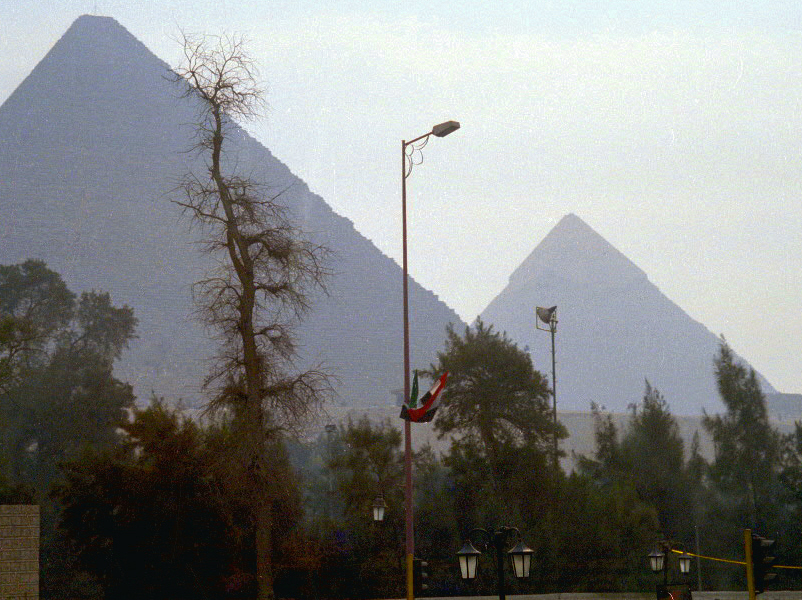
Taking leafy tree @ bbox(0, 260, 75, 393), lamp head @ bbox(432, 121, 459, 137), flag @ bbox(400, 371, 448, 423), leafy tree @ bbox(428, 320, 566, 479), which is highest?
leafy tree @ bbox(0, 260, 75, 393)

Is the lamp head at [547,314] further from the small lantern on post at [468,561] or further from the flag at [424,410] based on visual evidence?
the small lantern on post at [468,561]

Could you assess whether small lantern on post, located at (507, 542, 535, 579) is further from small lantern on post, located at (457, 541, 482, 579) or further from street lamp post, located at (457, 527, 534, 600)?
small lantern on post, located at (457, 541, 482, 579)

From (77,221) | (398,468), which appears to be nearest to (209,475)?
A: (398,468)

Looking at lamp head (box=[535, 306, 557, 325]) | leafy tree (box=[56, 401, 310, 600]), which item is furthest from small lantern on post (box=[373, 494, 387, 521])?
lamp head (box=[535, 306, 557, 325])

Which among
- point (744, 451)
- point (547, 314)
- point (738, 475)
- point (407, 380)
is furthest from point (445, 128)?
point (744, 451)

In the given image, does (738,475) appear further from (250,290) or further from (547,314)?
(250,290)

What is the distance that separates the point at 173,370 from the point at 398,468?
Answer: 132332 millimetres

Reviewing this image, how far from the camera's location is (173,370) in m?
170

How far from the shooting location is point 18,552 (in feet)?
71.0

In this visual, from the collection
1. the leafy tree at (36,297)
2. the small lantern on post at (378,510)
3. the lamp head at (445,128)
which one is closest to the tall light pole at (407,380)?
the lamp head at (445,128)

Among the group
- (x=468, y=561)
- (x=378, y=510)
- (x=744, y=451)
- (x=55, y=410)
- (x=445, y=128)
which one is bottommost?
(x=468, y=561)

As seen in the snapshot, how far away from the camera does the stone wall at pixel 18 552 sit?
2148cm

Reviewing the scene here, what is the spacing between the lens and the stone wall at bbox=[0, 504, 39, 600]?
2148cm

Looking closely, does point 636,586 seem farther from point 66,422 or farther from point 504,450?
point 66,422
